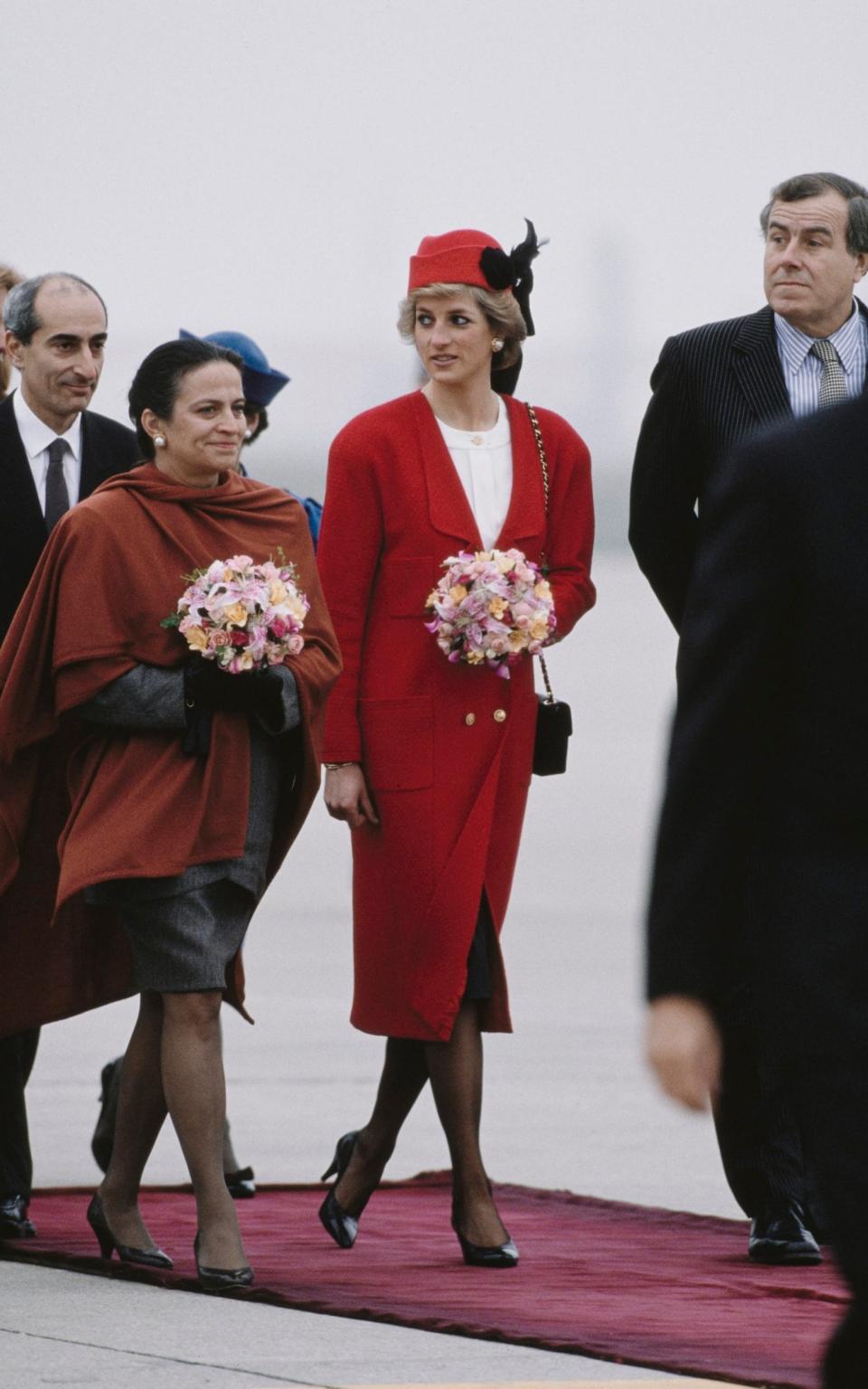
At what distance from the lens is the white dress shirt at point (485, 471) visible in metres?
5.79

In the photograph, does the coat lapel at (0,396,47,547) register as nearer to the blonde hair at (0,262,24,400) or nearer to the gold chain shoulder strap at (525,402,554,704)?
the blonde hair at (0,262,24,400)

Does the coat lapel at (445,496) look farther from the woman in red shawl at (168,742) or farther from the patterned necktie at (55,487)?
the patterned necktie at (55,487)

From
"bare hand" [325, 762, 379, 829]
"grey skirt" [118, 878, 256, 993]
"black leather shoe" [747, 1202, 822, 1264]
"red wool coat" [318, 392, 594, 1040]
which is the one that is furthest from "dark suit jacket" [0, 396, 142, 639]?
"black leather shoe" [747, 1202, 822, 1264]

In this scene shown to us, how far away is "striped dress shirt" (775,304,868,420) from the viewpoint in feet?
18.5

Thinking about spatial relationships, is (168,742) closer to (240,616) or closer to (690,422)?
(240,616)

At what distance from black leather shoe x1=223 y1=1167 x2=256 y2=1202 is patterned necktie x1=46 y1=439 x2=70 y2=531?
161cm

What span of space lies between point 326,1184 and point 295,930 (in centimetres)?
571

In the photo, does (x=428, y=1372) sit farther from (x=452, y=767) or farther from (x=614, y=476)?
(x=614, y=476)

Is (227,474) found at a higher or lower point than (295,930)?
higher

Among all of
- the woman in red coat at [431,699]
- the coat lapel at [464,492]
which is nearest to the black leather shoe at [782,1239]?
the woman in red coat at [431,699]

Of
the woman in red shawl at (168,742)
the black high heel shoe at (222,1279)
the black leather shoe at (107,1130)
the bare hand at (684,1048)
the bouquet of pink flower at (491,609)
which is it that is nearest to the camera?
the bare hand at (684,1048)

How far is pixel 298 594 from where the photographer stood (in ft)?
17.4

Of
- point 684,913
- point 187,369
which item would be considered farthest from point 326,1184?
point 684,913

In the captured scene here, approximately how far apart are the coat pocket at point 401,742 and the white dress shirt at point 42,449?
0.83 metres
